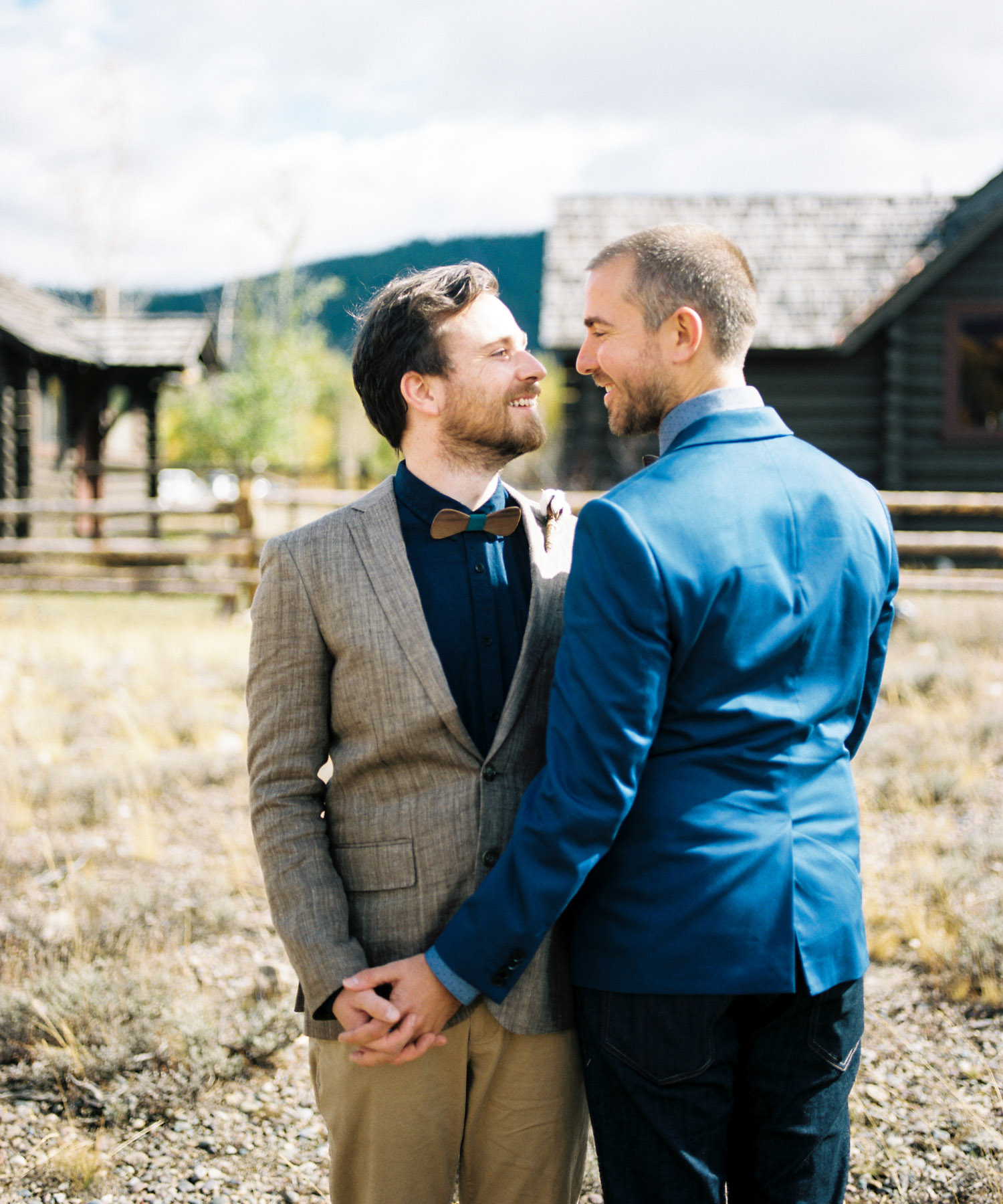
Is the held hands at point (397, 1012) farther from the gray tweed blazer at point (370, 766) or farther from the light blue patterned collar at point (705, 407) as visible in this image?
the light blue patterned collar at point (705, 407)

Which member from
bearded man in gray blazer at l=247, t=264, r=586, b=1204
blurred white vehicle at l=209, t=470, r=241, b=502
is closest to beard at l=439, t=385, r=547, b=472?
bearded man in gray blazer at l=247, t=264, r=586, b=1204

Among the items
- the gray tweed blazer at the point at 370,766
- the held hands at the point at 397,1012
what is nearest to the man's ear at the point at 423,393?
the gray tweed blazer at the point at 370,766

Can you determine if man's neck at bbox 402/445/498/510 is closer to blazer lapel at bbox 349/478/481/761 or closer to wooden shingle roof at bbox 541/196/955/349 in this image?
Result: blazer lapel at bbox 349/478/481/761

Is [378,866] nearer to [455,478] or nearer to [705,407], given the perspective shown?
[455,478]

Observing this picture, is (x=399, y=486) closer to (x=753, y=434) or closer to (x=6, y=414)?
(x=753, y=434)

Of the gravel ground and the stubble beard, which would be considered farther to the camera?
the gravel ground

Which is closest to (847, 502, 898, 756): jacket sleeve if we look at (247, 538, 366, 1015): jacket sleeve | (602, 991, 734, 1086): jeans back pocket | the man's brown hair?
Answer: (602, 991, 734, 1086): jeans back pocket

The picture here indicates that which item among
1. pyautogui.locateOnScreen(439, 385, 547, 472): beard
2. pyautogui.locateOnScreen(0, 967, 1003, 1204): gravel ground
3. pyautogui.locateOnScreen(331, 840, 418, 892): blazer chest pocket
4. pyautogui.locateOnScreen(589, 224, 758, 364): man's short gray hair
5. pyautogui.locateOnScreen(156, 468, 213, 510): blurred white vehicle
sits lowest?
pyautogui.locateOnScreen(0, 967, 1003, 1204): gravel ground

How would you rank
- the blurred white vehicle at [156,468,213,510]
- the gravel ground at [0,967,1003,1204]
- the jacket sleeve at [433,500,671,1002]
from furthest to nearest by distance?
the blurred white vehicle at [156,468,213,510]
the gravel ground at [0,967,1003,1204]
the jacket sleeve at [433,500,671,1002]

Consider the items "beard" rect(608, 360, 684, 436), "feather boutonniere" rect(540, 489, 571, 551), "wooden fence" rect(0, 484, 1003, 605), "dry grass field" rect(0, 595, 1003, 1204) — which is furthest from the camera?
"wooden fence" rect(0, 484, 1003, 605)

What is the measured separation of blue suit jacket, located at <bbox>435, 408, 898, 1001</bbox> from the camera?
1533mm

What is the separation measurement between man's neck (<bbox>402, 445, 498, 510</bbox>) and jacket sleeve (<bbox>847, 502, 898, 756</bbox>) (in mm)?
777

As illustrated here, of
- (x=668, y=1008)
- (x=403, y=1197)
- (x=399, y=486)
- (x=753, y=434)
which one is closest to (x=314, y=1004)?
(x=403, y=1197)

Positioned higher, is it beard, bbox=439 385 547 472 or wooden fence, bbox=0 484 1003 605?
beard, bbox=439 385 547 472
